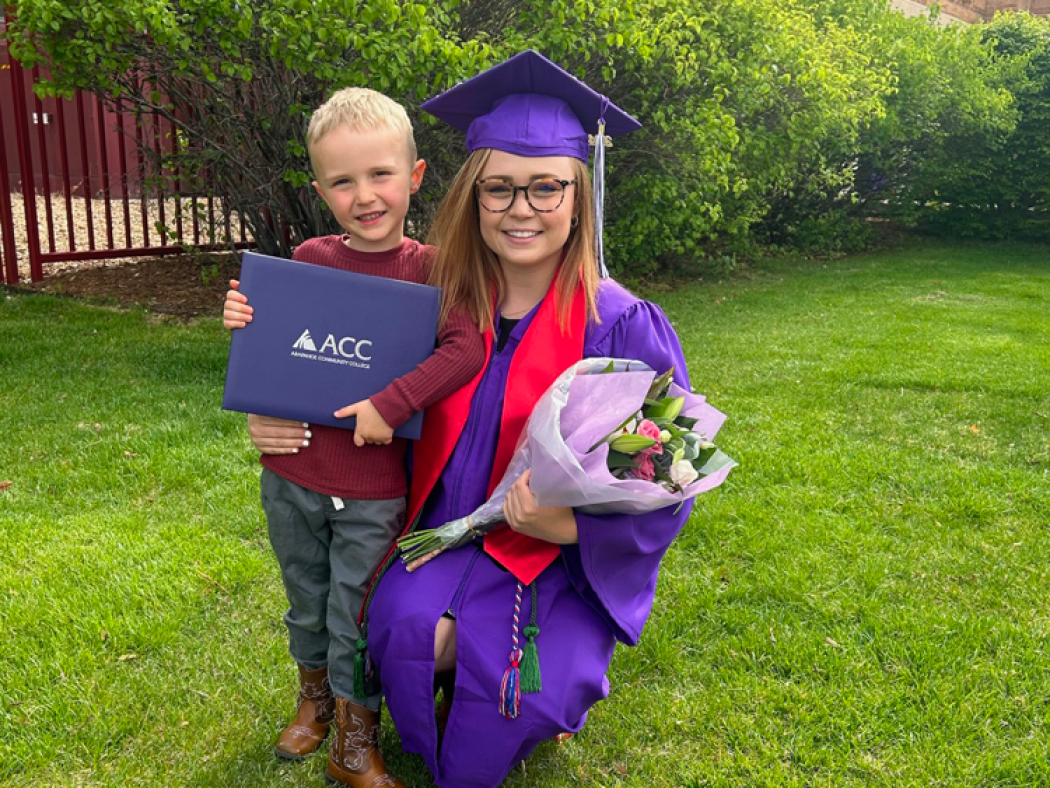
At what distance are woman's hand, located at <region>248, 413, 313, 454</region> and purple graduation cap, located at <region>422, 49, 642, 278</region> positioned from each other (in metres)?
0.83

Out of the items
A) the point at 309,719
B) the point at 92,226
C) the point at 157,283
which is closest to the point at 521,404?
the point at 309,719

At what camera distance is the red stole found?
2.20 metres

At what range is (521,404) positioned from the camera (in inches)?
86.6

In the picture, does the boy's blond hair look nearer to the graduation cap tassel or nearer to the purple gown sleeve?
the graduation cap tassel

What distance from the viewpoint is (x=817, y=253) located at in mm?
13727

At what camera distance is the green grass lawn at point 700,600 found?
8.12 feet

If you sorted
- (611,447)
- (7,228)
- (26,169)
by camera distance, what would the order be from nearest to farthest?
(611,447) < (7,228) < (26,169)

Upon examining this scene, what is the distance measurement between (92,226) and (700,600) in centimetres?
763

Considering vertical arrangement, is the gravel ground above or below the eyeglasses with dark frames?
below

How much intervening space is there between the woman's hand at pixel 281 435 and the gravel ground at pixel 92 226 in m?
6.48

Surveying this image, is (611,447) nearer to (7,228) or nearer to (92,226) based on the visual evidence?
(7,228)

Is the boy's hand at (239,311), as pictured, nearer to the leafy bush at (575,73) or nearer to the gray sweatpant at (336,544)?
the gray sweatpant at (336,544)

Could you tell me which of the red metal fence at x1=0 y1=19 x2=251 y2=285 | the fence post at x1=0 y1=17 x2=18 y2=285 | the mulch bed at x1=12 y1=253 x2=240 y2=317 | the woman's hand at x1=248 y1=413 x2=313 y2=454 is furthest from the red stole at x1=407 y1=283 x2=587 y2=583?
the fence post at x1=0 y1=17 x2=18 y2=285

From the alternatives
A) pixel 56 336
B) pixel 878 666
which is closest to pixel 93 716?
pixel 878 666
